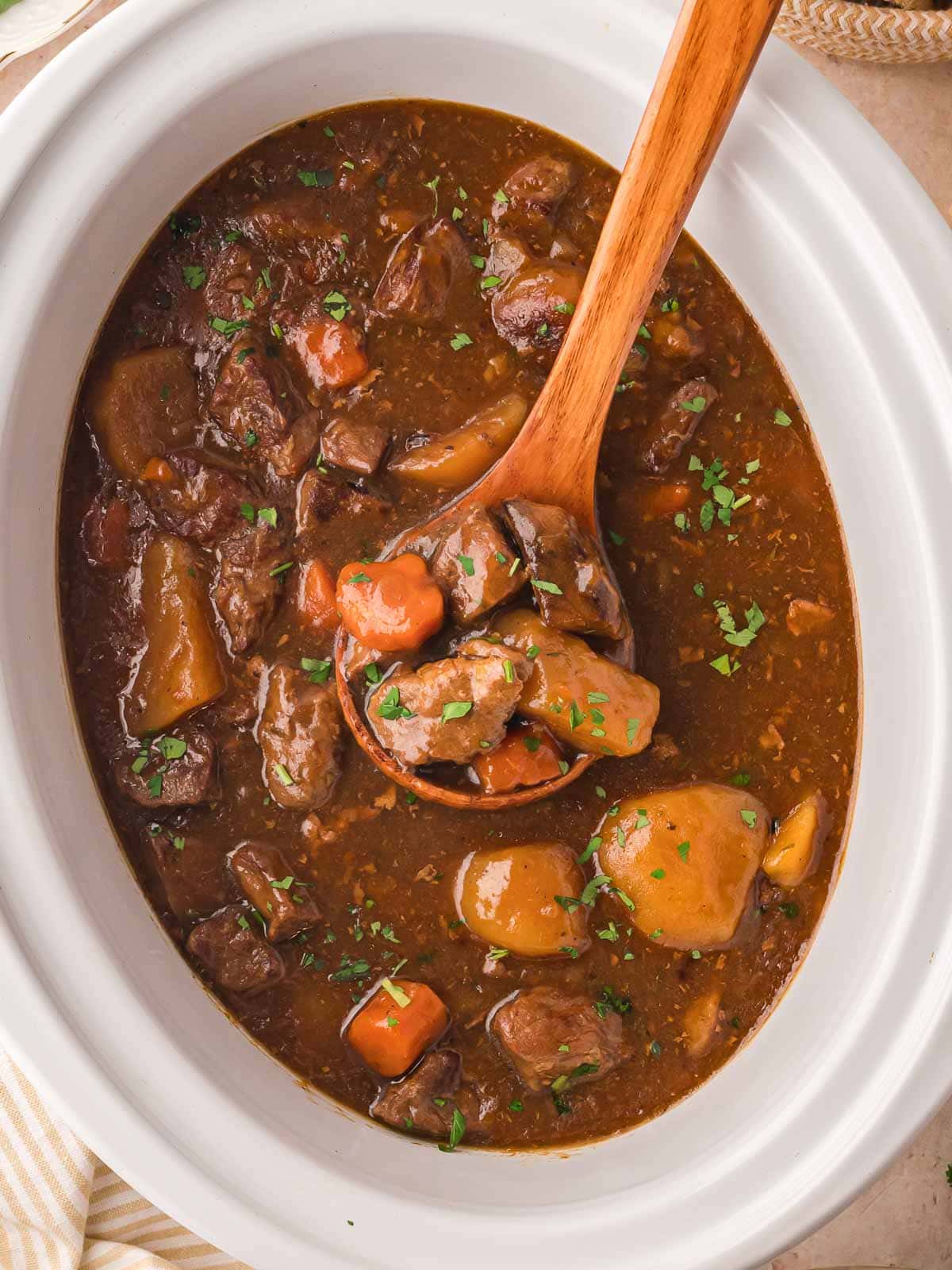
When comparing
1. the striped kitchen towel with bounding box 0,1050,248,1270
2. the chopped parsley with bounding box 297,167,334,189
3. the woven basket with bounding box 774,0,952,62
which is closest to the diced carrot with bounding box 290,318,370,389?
the chopped parsley with bounding box 297,167,334,189

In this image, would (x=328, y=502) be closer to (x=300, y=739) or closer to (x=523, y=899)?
(x=300, y=739)

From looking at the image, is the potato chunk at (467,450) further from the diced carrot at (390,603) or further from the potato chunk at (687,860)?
the potato chunk at (687,860)

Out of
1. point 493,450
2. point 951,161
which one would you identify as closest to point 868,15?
point 951,161

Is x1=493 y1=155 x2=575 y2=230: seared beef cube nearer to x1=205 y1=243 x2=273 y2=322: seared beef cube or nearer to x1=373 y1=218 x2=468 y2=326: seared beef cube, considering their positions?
x1=373 y1=218 x2=468 y2=326: seared beef cube

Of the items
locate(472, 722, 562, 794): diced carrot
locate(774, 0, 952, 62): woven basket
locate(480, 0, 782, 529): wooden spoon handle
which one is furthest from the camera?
locate(774, 0, 952, 62): woven basket

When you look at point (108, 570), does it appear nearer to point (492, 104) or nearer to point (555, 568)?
point (555, 568)

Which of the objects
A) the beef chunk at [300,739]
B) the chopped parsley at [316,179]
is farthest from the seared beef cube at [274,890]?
the chopped parsley at [316,179]

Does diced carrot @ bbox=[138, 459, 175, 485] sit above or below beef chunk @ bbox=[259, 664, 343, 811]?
above
